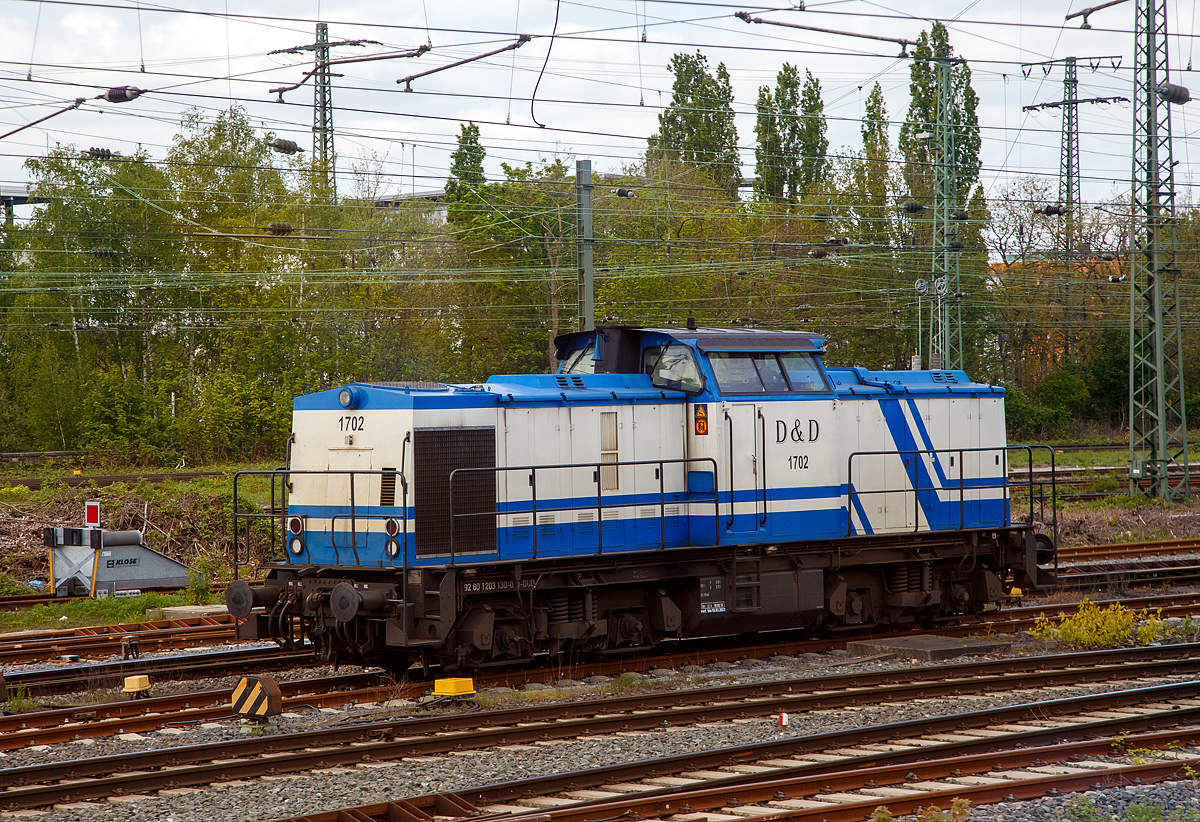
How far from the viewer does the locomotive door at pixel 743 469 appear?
1102cm

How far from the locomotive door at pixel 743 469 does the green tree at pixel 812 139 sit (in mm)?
34095

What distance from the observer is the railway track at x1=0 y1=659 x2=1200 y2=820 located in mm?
6824

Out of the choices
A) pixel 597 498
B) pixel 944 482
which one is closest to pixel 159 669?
pixel 597 498

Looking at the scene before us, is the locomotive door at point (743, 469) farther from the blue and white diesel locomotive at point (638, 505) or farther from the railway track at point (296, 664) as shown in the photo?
the railway track at point (296, 664)

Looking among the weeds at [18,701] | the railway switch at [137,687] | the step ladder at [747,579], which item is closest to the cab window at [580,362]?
the step ladder at [747,579]

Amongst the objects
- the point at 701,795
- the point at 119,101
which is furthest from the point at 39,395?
the point at 701,795

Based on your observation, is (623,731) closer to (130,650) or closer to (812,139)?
(130,650)

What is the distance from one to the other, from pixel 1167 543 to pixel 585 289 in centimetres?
1256

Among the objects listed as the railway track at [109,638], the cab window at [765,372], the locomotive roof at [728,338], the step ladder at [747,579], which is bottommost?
the railway track at [109,638]

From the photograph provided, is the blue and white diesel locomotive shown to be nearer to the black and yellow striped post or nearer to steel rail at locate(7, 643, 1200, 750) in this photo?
steel rail at locate(7, 643, 1200, 750)

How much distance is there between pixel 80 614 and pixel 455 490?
26.0ft

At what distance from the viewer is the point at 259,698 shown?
819 centimetres

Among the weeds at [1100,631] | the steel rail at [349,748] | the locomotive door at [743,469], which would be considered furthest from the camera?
the weeds at [1100,631]

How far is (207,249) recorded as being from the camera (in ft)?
114
